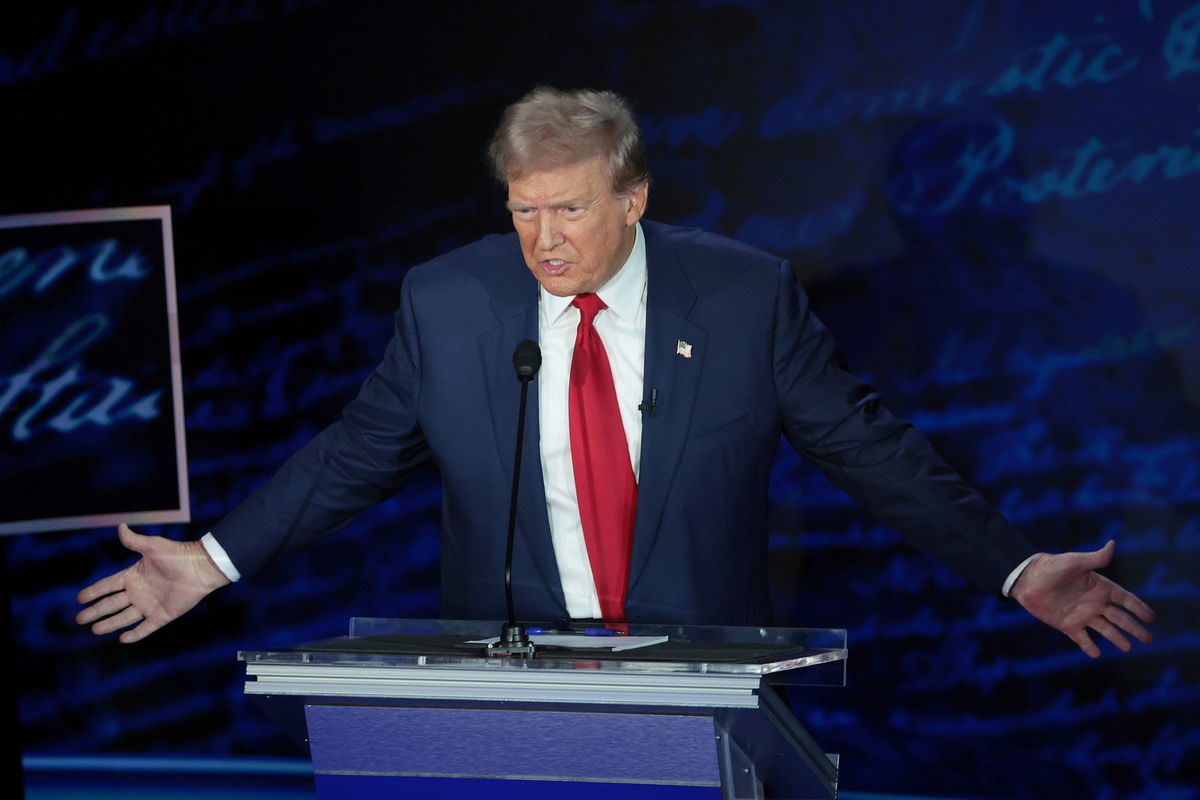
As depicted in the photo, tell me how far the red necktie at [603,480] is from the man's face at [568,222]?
14 centimetres

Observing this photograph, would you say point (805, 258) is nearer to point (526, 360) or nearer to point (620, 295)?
point (620, 295)

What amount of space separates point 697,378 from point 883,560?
143cm

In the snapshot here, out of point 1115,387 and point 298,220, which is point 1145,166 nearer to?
point 1115,387

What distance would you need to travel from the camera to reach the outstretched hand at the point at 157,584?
238 cm

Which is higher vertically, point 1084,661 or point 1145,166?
point 1145,166

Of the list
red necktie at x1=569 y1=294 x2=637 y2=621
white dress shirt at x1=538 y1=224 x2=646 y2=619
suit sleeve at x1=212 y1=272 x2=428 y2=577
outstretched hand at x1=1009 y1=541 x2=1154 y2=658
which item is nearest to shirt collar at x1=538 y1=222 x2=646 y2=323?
white dress shirt at x1=538 y1=224 x2=646 y2=619

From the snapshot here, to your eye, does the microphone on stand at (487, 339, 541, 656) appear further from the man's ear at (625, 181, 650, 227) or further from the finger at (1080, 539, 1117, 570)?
the finger at (1080, 539, 1117, 570)

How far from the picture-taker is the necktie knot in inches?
97.9

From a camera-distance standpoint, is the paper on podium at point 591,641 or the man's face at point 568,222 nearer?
the paper on podium at point 591,641

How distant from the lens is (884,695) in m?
3.70

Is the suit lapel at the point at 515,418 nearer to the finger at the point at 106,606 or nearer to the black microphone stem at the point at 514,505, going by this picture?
the black microphone stem at the point at 514,505

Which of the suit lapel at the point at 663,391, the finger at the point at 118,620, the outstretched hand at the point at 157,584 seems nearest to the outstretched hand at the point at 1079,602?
the suit lapel at the point at 663,391

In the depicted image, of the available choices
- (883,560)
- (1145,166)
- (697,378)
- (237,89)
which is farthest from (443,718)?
(237,89)

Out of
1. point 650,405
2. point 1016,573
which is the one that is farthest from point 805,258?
point 1016,573
